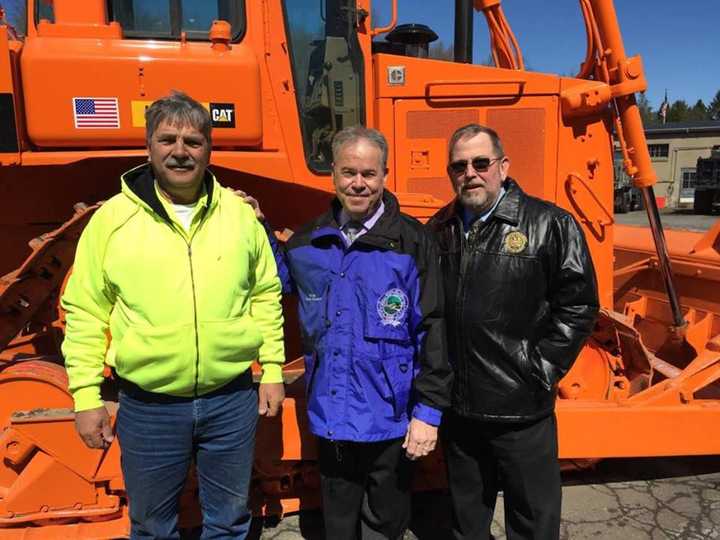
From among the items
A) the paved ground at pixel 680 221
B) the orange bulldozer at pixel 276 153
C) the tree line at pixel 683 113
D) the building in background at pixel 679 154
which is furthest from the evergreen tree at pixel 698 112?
the orange bulldozer at pixel 276 153

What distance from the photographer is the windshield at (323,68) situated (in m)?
2.95

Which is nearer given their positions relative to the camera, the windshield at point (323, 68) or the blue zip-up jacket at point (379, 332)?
the blue zip-up jacket at point (379, 332)

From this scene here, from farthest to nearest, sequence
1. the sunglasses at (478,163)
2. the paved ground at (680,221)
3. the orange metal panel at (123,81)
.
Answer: the paved ground at (680,221) → the orange metal panel at (123,81) → the sunglasses at (478,163)

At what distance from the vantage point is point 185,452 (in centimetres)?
196

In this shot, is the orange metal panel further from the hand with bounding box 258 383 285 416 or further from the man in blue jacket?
the hand with bounding box 258 383 285 416

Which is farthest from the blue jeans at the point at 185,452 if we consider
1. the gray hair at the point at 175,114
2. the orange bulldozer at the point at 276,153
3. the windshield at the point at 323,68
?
the windshield at the point at 323,68

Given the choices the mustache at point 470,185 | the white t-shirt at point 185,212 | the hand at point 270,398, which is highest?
the mustache at point 470,185

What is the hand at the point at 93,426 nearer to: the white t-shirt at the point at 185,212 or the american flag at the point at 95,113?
the white t-shirt at the point at 185,212

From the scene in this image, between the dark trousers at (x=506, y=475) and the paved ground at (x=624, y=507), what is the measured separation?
0.75 metres

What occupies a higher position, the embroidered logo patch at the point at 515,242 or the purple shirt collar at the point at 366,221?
the purple shirt collar at the point at 366,221

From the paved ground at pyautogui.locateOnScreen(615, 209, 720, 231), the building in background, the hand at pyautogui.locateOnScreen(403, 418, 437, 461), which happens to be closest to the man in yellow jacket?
the hand at pyautogui.locateOnScreen(403, 418, 437, 461)

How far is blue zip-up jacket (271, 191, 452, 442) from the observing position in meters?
1.96

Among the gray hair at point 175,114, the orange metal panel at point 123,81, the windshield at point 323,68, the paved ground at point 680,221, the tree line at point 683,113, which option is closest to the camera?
the gray hair at point 175,114

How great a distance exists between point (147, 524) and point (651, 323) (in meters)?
3.85
